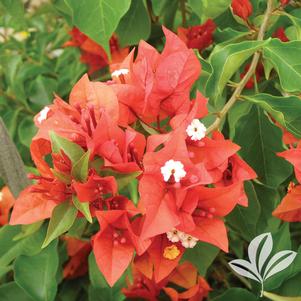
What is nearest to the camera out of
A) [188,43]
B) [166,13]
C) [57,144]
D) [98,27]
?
[57,144]

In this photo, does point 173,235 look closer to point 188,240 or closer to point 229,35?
point 188,240

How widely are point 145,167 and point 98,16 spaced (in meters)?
0.27

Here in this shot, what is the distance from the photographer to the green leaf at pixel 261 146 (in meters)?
0.84

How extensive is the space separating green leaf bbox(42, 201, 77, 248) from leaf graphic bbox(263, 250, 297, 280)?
253 mm

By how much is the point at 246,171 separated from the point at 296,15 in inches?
12.8

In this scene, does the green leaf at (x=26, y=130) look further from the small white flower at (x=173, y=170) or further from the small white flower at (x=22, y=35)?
the small white flower at (x=173, y=170)

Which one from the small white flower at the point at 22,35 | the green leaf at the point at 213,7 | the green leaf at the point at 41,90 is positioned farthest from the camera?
the small white flower at the point at 22,35

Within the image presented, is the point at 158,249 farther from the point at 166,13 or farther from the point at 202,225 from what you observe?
the point at 166,13

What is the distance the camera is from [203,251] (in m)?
0.80

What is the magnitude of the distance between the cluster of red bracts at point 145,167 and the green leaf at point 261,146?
17cm

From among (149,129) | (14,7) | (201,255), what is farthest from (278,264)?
(14,7)

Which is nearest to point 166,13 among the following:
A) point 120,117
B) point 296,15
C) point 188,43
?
point 188,43

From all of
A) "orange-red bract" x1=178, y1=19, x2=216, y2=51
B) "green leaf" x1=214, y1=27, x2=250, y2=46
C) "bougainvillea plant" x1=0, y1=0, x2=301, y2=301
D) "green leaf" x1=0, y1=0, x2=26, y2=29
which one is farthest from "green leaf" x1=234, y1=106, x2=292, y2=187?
"green leaf" x1=0, y1=0, x2=26, y2=29

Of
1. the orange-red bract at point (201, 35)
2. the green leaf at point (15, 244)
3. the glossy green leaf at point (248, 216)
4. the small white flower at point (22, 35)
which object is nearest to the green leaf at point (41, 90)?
the small white flower at point (22, 35)
